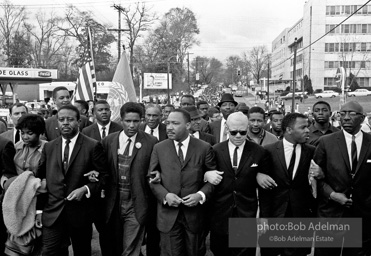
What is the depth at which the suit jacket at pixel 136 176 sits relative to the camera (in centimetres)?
489

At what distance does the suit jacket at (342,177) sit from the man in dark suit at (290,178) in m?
0.17

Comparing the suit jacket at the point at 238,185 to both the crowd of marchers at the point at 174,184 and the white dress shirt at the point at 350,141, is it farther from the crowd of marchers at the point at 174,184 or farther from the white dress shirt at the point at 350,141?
the white dress shirt at the point at 350,141

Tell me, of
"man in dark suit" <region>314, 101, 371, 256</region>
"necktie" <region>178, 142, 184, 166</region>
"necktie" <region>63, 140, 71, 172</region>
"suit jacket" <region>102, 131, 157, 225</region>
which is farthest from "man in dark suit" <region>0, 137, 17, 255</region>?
"man in dark suit" <region>314, 101, 371, 256</region>

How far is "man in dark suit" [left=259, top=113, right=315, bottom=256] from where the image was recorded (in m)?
4.84

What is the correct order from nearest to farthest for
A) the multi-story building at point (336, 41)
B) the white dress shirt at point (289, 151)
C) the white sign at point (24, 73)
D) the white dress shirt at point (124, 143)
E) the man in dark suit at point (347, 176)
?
the man in dark suit at point (347, 176) → the white dress shirt at point (289, 151) → the white dress shirt at point (124, 143) → the white sign at point (24, 73) → the multi-story building at point (336, 41)

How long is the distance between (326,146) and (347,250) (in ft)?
4.06

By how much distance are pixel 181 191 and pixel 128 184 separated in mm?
725

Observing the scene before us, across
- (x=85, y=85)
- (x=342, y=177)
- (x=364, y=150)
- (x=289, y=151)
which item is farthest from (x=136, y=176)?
(x=85, y=85)

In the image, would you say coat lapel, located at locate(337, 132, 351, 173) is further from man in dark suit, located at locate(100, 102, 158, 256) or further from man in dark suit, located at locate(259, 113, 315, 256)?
man in dark suit, located at locate(100, 102, 158, 256)

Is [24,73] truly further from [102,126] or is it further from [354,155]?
[354,155]

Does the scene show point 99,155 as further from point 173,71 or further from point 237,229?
point 173,71

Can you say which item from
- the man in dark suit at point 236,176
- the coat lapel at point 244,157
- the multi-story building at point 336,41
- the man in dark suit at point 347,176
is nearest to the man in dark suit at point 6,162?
the man in dark suit at point 236,176

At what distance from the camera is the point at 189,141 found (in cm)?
483

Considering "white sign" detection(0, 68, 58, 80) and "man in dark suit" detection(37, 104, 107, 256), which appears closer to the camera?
"man in dark suit" detection(37, 104, 107, 256)
